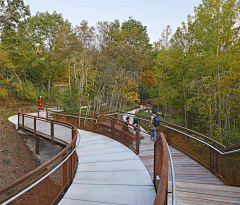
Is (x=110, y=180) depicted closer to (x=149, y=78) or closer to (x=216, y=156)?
(x=216, y=156)

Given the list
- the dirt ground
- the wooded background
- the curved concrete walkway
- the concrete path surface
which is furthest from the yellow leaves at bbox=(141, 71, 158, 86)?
the concrete path surface

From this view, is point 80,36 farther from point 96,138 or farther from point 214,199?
point 214,199

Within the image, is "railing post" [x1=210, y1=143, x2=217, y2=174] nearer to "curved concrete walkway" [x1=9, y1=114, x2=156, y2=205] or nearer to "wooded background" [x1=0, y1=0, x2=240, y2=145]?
"curved concrete walkway" [x1=9, y1=114, x2=156, y2=205]

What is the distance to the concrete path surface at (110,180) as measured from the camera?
3.22 metres

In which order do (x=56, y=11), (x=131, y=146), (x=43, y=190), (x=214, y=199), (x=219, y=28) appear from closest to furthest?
(x=43, y=190) → (x=214, y=199) → (x=131, y=146) → (x=219, y=28) → (x=56, y=11)

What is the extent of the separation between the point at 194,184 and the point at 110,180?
193 cm

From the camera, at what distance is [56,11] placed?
27.7 meters

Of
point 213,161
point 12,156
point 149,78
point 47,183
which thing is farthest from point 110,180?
point 149,78

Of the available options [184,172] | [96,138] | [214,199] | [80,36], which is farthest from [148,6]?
[214,199]

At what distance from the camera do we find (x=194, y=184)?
11.8ft

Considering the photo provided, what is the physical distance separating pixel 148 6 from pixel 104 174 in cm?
1487

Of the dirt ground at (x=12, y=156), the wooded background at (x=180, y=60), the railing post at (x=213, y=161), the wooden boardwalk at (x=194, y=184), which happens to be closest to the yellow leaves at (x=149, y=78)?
the wooded background at (x=180, y=60)

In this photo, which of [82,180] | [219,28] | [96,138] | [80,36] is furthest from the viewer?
[80,36]

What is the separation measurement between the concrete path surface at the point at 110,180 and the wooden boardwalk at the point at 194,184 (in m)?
0.43
